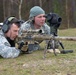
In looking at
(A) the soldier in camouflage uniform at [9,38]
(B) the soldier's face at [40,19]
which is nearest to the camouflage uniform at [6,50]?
(A) the soldier in camouflage uniform at [9,38]

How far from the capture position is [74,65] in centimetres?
409

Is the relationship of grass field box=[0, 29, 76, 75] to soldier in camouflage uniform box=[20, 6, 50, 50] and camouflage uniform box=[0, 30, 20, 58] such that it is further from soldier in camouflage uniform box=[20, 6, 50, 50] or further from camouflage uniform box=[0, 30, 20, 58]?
soldier in camouflage uniform box=[20, 6, 50, 50]

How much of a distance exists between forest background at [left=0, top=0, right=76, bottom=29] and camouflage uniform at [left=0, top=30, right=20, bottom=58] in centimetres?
1042

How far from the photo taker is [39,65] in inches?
164

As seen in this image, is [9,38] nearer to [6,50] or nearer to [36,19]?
[6,50]

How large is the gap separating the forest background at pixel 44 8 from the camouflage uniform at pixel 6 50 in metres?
10.4

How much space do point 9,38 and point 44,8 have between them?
35.4ft

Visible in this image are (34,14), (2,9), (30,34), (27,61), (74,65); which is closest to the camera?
(74,65)

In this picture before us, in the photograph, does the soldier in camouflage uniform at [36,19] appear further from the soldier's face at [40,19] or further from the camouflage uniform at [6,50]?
the camouflage uniform at [6,50]

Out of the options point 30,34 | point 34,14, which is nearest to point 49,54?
point 30,34

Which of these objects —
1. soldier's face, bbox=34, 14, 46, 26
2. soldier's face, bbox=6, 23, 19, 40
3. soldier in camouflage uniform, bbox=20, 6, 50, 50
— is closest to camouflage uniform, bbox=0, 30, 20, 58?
soldier's face, bbox=6, 23, 19, 40

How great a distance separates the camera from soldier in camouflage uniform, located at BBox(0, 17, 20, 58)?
15.6 ft

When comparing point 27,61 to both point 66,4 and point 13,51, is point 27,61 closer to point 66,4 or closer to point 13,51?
point 13,51

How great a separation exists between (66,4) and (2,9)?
129 inches
